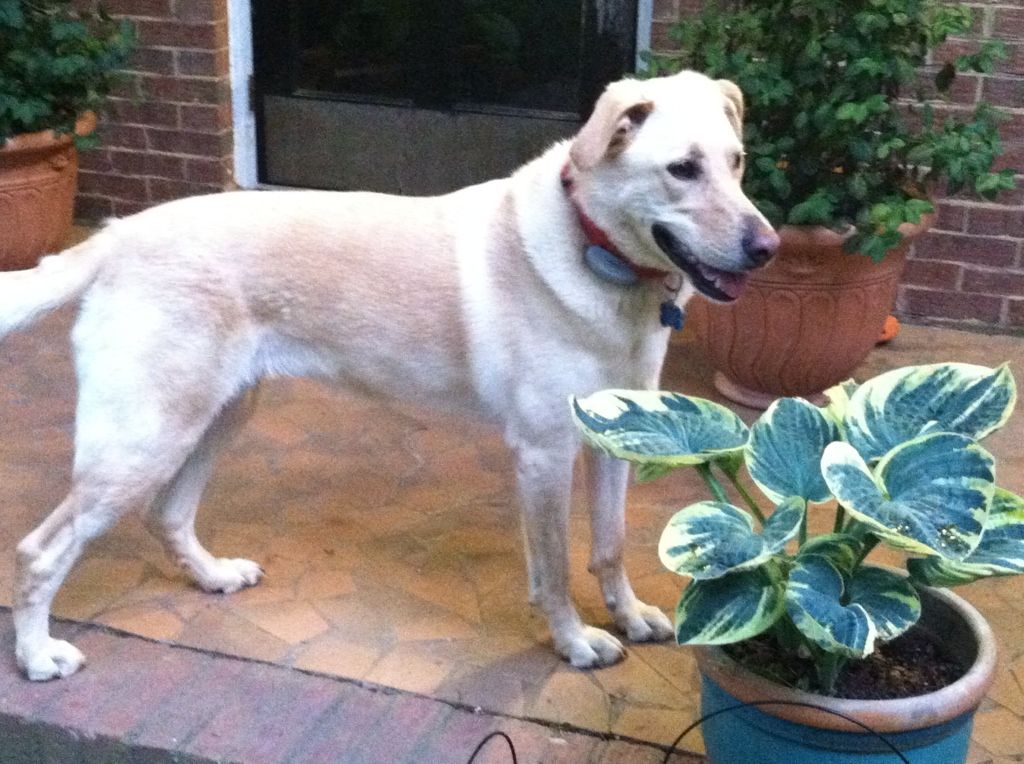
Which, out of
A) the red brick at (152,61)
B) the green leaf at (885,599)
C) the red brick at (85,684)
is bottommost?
the red brick at (85,684)

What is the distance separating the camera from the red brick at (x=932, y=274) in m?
4.05

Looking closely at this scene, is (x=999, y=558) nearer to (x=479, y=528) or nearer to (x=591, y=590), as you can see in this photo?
(x=591, y=590)

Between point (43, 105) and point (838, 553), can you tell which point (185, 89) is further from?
point (838, 553)

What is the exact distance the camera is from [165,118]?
16.0 ft

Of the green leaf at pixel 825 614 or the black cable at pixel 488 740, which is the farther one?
the black cable at pixel 488 740

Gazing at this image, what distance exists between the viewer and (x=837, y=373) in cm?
346

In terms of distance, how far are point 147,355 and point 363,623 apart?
2.37ft

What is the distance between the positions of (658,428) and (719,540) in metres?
0.20

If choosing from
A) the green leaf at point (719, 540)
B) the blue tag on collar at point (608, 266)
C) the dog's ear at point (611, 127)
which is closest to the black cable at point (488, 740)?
the green leaf at point (719, 540)

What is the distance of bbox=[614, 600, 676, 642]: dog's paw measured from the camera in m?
2.43

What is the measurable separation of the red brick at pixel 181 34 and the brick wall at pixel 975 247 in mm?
1739

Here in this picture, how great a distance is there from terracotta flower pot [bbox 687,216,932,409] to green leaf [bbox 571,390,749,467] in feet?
4.95

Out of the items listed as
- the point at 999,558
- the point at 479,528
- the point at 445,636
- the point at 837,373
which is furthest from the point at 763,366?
the point at 999,558

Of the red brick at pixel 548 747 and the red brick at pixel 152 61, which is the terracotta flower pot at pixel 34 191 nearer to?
the red brick at pixel 152 61
